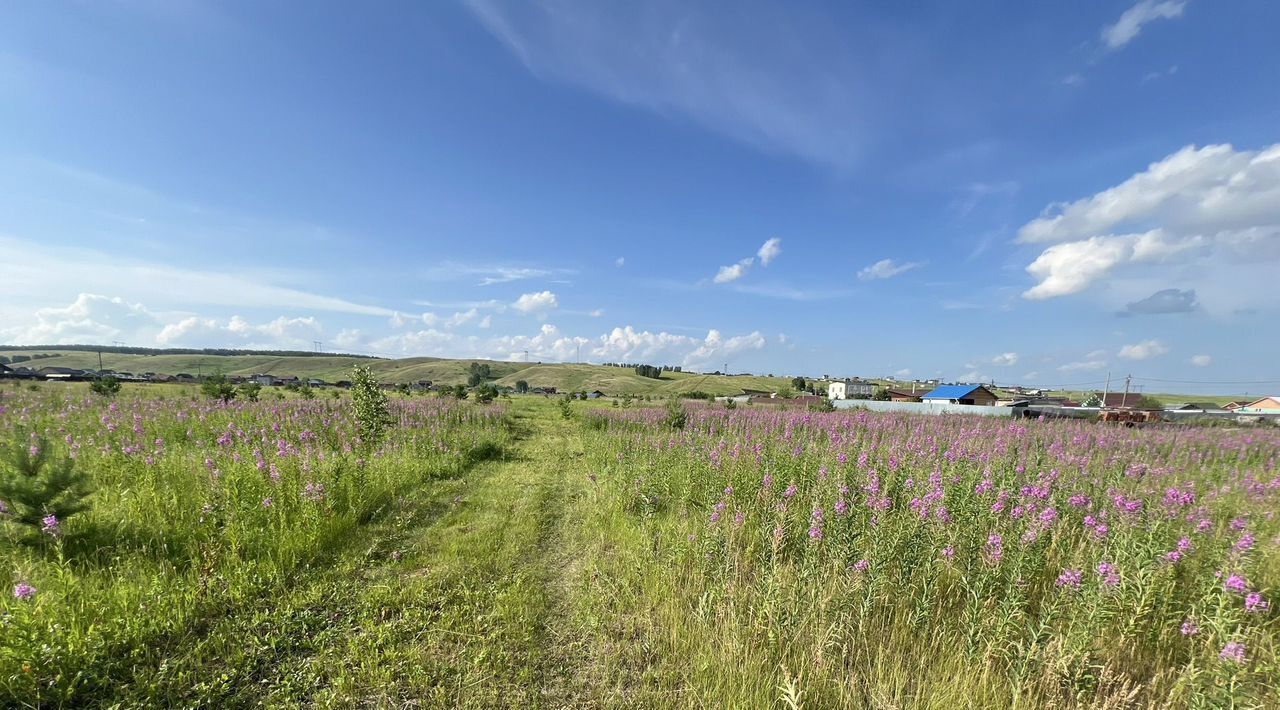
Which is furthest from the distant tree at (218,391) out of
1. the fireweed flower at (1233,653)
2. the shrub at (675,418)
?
the fireweed flower at (1233,653)

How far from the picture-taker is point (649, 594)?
440 cm

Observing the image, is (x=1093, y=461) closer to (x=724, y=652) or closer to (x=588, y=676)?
(x=724, y=652)

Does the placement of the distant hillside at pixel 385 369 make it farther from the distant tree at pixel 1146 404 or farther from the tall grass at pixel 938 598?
the tall grass at pixel 938 598

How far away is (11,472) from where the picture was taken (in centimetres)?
445

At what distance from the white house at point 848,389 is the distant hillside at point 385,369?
2708cm

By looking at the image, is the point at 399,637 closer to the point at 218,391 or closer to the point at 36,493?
the point at 36,493

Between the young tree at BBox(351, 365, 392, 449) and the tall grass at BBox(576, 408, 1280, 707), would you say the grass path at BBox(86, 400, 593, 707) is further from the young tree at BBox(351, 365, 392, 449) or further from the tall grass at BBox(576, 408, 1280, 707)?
the young tree at BBox(351, 365, 392, 449)

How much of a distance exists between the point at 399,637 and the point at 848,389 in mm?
104016

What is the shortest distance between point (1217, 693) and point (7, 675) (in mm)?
7322

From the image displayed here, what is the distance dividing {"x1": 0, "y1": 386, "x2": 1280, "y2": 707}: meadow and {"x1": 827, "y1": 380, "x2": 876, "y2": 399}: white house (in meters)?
88.2

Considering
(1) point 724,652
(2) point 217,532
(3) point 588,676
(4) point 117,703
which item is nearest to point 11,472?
(2) point 217,532

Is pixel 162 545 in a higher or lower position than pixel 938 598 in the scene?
lower

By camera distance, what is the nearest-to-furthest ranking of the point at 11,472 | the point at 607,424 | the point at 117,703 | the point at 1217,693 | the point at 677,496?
the point at 1217,693 < the point at 117,703 < the point at 11,472 < the point at 677,496 < the point at 607,424

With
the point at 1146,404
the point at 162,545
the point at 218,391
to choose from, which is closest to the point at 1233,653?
the point at 162,545
